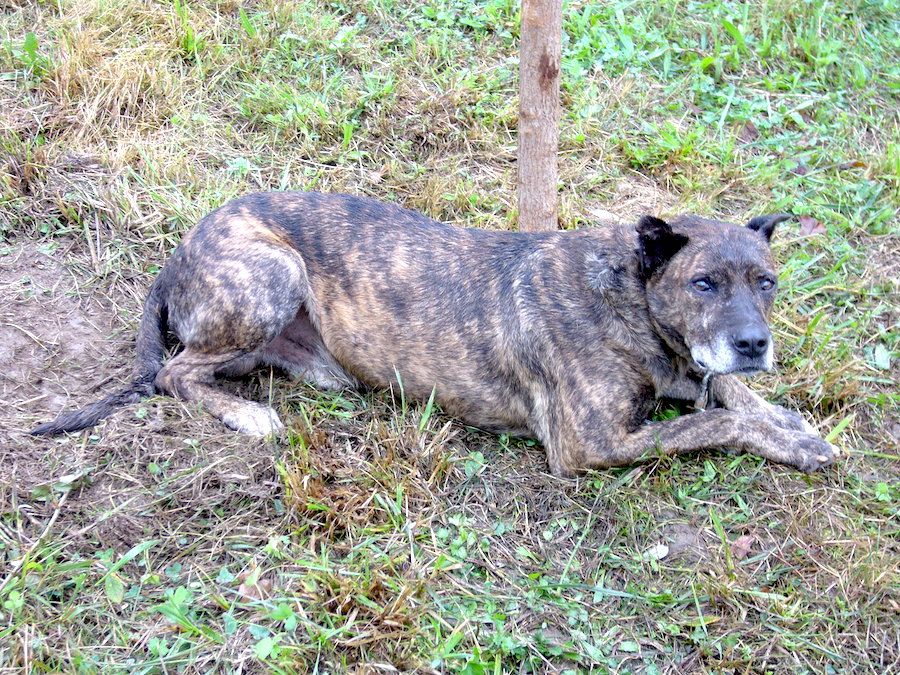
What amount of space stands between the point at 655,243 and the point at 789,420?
132 cm

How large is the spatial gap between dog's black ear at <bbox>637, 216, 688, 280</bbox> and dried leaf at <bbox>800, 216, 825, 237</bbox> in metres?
2.27

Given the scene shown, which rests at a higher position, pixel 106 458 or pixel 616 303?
pixel 616 303

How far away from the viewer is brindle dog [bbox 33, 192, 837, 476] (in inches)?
164

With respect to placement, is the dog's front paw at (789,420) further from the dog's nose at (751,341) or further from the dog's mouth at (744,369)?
the dog's nose at (751,341)

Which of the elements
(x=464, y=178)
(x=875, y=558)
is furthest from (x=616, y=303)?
(x=464, y=178)

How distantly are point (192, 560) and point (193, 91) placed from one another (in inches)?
165

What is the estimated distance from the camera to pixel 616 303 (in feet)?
14.2

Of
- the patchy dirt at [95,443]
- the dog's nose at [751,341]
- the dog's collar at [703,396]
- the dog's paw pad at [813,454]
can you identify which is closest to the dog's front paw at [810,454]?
the dog's paw pad at [813,454]

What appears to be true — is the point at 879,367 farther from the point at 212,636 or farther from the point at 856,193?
the point at 212,636

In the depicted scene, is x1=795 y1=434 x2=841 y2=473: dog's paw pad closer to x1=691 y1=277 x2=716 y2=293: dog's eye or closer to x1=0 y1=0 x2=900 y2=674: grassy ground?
x1=0 y1=0 x2=900 y2=674: grassy ground

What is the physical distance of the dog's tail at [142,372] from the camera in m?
4.33

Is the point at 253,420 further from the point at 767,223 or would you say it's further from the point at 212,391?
the point at 767,223

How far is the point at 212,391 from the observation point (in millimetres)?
4727

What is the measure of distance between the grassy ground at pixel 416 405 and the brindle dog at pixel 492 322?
0.17 m
